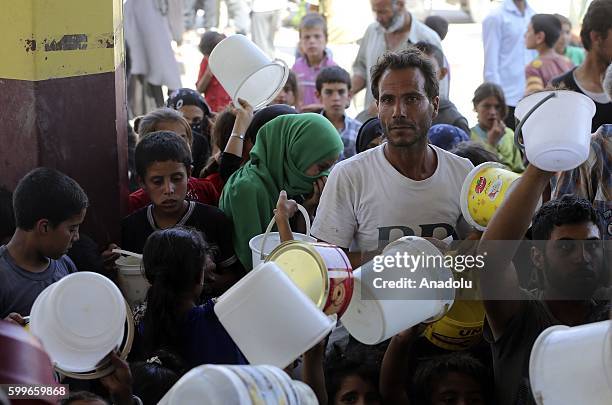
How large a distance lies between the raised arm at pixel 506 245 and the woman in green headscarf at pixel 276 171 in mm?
1193

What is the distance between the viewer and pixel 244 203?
3801mm

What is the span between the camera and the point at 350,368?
121 inches

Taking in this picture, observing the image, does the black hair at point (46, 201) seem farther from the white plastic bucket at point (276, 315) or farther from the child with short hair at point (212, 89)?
the child with short hair at point (212, 89)

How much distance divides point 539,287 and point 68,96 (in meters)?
1.97

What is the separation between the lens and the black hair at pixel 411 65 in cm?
330

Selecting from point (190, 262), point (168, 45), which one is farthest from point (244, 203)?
point (168, 45)

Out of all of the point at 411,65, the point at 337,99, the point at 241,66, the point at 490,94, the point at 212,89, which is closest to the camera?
the point at 411,65

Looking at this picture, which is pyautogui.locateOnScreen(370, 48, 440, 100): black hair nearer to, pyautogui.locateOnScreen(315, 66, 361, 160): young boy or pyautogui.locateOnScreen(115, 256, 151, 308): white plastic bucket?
pyautogui.locateOnScreen(115, 256, 151, 308): white plastic bucket

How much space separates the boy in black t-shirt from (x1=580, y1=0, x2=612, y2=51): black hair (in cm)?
217

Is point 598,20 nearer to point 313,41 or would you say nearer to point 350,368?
point 350,368

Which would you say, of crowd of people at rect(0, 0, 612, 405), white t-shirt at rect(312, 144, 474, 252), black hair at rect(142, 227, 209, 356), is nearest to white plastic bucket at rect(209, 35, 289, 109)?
crowd of people at rect(0, 0, 612, 405)

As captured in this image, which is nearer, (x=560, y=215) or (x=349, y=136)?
(x=560, y=215)

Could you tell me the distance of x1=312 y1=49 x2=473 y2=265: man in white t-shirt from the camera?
3178mm

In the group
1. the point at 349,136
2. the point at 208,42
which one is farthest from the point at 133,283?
the point at 208,42
